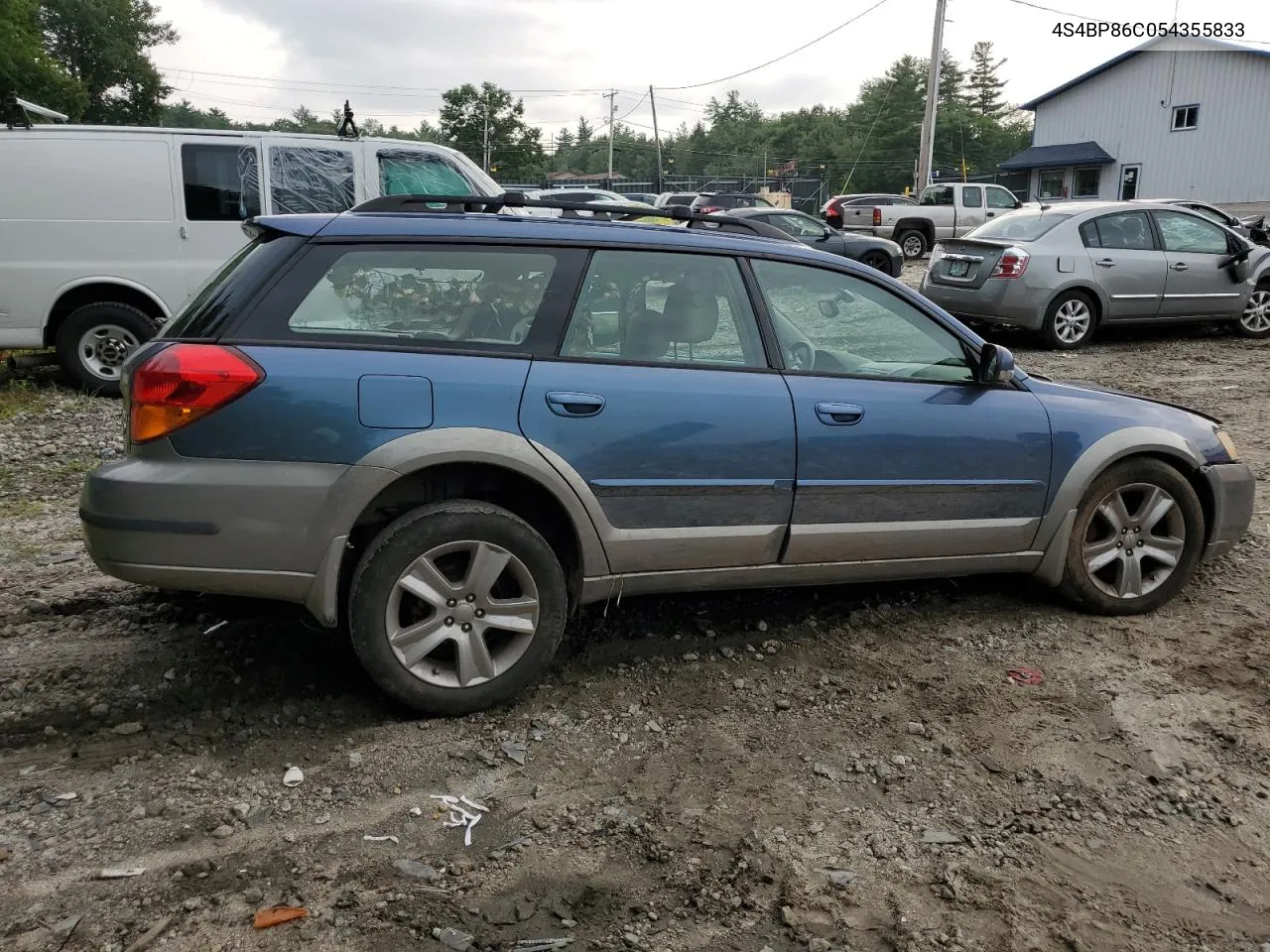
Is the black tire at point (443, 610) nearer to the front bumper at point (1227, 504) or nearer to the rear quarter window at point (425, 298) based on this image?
the rear quarter window at point (425, 298)

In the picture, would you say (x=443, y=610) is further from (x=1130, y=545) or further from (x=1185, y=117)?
(x=1185, y=117)

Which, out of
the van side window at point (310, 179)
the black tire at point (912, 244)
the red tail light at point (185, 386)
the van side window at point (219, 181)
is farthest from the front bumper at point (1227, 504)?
the black tire at point (912, 244)

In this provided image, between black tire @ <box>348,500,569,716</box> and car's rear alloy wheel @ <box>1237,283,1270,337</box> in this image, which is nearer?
black tire @ <box>348,500,569,716</box>

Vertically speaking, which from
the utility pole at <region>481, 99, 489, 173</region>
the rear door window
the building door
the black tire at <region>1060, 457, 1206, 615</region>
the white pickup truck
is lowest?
the black tire at <region>1060, 457, 1206, 615</region>

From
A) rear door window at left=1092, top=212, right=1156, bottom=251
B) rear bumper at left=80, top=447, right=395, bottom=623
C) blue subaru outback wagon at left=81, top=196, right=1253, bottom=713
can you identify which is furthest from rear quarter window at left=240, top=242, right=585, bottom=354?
rear door window at left=1092, top=212, right=1156, bottom=251

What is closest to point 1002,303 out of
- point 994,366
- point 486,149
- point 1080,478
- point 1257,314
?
point 1257,314

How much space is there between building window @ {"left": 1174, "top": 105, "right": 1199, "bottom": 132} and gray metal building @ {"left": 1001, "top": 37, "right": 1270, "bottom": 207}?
1.4 inches

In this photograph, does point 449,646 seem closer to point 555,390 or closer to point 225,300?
point 555,390

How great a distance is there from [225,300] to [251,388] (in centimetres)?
40

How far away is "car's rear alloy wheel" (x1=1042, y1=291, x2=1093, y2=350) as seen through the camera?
36.4ft

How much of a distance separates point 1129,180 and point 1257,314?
95.3ft

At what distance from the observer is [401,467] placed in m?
3.24

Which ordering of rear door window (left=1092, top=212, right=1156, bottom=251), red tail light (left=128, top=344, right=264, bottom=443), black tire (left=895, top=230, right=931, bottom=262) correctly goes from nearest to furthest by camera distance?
red tail light (left=128, top=344, right=264, bottom=443), rear door window (left=1092, top=212, right=1156, bottom=251), black tire (left=895, top=230, right=931, bottom=262)

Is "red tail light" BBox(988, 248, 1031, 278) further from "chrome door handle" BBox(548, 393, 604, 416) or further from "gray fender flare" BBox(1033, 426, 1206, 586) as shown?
"chrome door handle" BBox(548, 393, 604, 416)
